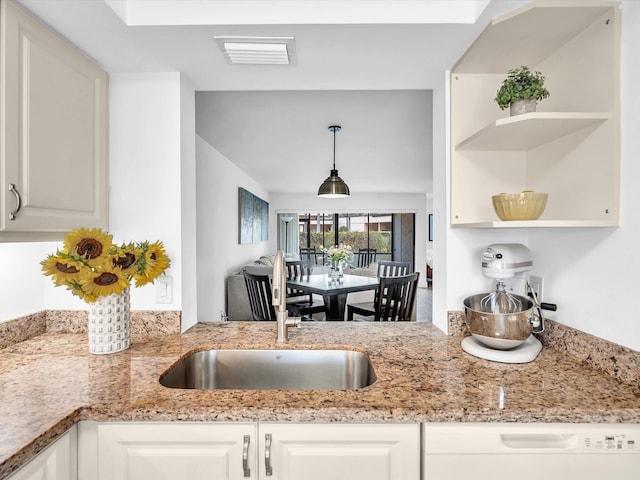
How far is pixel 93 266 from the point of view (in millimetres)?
1271

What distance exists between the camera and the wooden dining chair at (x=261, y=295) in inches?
123

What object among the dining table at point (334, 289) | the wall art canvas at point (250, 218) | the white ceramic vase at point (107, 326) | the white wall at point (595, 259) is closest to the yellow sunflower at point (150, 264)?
the white ceramic vase at point (107, 326)

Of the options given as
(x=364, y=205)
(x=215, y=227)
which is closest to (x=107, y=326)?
(x=215, y=227)

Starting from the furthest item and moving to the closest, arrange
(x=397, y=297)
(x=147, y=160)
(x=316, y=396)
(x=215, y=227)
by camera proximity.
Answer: (x=215, y=227) → (x=397, y=297) → (x=147, y=160) → (x=316, y=396)

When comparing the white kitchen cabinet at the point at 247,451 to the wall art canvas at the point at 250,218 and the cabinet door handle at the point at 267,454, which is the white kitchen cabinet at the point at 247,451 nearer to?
the cabinet door handle at the point at 267,454

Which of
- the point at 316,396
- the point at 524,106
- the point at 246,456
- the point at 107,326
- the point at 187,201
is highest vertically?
the point at 524,106

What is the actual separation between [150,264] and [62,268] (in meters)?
0.28

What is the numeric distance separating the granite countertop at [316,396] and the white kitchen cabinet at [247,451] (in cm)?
4

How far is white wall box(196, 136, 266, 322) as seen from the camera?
335cm

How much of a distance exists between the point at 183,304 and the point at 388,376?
960mm

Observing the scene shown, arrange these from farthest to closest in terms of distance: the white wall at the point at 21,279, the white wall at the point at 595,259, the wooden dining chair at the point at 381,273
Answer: the wooden dining chair at the point at 381,273
the white wall at the point at 21,279
the white wall at the point at 595,259

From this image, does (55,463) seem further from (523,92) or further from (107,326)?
(523,92)

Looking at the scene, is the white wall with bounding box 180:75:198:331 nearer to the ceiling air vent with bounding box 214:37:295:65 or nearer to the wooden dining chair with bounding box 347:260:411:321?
the ceiling air vent with bounding box 214:37:295:65

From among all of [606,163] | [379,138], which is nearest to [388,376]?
[606,163]
